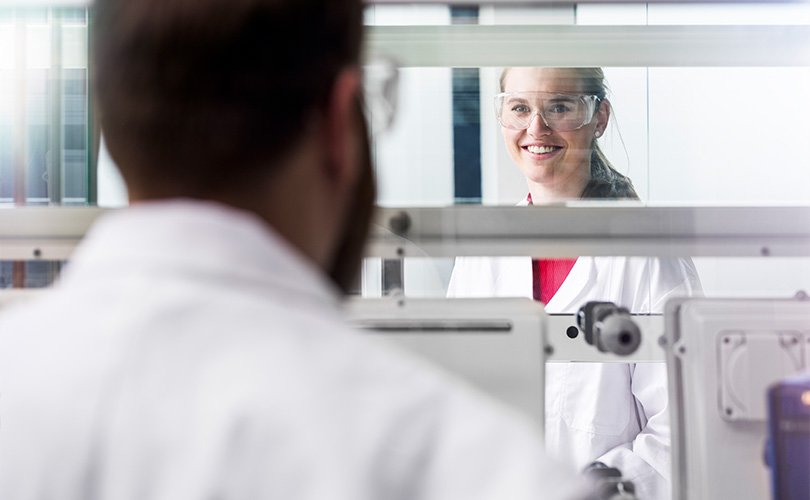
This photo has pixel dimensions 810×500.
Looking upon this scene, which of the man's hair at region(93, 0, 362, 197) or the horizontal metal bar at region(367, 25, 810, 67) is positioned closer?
the man's hair at region(93, 0, 362, 197)

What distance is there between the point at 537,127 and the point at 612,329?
395 millimetres

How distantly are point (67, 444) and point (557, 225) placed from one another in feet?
2.82

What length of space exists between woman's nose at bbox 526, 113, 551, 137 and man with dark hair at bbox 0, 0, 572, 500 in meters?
0.87

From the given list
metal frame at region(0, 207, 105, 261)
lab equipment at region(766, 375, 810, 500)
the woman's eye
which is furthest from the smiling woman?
metal frame at region(0, 207, 105, 261)

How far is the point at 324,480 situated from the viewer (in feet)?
1.46

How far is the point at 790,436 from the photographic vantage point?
106cm

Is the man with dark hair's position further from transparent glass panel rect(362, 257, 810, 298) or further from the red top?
the red top

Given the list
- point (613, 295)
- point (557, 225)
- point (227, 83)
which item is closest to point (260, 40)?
point (227, 83)

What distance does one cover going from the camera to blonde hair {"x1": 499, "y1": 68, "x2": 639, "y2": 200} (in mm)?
1331

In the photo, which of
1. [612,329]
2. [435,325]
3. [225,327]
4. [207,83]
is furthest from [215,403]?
[612,329]

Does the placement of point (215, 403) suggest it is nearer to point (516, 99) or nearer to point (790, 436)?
point (790, 436)

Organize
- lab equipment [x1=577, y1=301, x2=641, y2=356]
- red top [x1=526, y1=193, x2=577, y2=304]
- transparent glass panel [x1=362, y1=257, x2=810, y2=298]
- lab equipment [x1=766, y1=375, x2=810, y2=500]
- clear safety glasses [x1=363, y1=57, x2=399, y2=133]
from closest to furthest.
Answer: clear safety glasses [x1=363, y1=57, x2=399, y2=133] < lab equipment [x1=766, y1=375, x2=810, y2=500] < lab equipment [x1=577, y1=301, x2=641, y2=356] < transparent glass panel [x1=362, y1=257, x2=810, y2=298] < red top [x1=526, y1=193, x2=577, y2=304]

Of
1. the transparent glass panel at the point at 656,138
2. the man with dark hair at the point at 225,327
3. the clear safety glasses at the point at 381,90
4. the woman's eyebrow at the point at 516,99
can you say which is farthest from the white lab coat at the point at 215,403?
the woman's eyebrow at the point at 516,99

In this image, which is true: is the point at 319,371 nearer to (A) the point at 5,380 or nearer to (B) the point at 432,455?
(B) the point at 432,455
